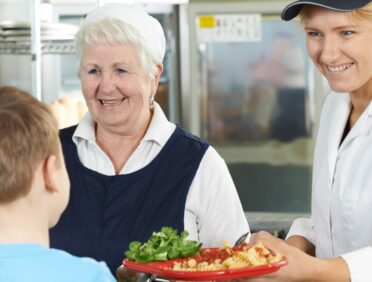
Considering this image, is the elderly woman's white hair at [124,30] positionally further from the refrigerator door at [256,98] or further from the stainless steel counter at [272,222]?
the refrigerator door at [256,98]

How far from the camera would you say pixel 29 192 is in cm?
158

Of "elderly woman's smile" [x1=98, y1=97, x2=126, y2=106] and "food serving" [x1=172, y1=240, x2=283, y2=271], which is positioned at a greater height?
"elderly woman's smile" [x1=98, y1=97, x2=126, y2=106]

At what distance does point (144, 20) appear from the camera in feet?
7.76

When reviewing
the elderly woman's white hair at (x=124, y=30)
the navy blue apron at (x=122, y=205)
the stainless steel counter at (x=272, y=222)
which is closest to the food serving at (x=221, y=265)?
the navy blue apron at (x=122, y=205)

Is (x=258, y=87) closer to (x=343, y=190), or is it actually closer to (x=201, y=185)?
(x=201, y=185)

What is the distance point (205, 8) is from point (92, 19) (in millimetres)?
3152

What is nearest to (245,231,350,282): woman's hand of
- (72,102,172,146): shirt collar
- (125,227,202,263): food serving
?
(125,227,202,263): food serving

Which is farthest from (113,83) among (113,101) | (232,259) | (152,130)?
(232,259)

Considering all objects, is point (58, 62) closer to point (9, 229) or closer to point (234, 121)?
point (234, 121)

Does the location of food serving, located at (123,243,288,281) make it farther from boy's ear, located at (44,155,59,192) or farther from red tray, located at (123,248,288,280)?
boy's ear, located at (44,155,59,192)

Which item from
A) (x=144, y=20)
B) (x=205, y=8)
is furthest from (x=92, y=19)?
(x=205, y=8)

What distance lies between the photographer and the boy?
154cm

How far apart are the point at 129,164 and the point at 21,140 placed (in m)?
0.88

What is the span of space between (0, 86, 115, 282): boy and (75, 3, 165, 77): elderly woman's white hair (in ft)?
2.53
